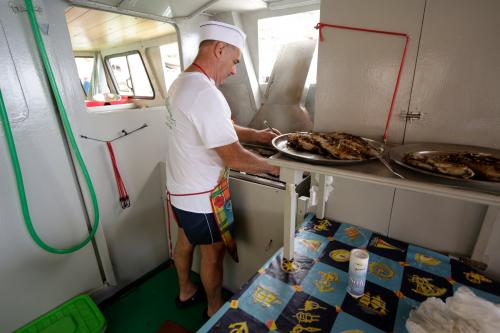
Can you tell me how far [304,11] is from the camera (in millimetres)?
1898

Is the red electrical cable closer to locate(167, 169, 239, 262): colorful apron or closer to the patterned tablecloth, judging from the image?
locate(167, 169, 239, 262): colorful apron

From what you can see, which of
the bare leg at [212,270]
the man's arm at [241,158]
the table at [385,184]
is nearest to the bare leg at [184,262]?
the bare leg at [212,270]

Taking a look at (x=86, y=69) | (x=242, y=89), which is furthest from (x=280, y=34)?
(x=86, y=69)

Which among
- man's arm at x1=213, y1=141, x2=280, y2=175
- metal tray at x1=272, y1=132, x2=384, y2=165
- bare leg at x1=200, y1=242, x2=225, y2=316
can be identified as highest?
metal tray at x1=272, y1=132, x2=384, y2=165

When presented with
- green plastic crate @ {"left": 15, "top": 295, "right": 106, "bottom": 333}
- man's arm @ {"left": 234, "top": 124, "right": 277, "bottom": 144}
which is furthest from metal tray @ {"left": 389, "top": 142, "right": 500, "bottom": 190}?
green plastic crate @ {"left": 15, "top": 295, "right": 106, "bottom": 333}

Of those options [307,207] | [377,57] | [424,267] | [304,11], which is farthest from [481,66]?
[304,11]

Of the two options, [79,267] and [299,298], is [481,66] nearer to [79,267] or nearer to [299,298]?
[299,298]

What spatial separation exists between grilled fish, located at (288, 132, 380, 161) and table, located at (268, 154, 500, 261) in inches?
1.6

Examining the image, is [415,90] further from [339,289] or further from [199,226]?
[199,226]

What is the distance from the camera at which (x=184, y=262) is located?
1.89m

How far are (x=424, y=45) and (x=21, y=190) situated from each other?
2.12 m

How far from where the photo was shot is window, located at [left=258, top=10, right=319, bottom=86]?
199cm

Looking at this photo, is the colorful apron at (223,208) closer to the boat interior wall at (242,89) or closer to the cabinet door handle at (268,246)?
the cabinet door handle at (268,246)

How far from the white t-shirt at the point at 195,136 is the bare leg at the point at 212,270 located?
0.31 m
